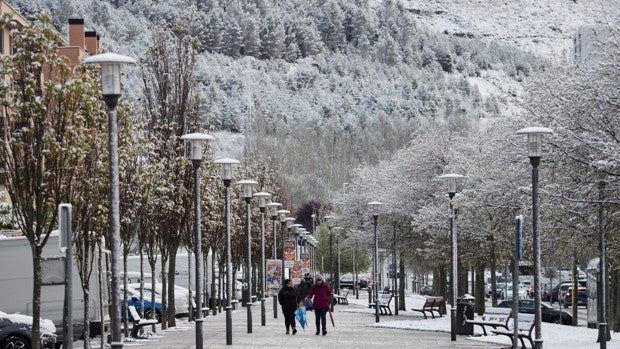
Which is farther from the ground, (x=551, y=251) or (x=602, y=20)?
(x=602, y=20)

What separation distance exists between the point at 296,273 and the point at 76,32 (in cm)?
1926

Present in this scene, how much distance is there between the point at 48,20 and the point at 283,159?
530ft

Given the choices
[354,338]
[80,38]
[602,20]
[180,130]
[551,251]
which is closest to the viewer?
[602,20]

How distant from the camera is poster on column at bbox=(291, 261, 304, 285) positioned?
63056mm

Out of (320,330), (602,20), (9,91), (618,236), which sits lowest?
(320,330)

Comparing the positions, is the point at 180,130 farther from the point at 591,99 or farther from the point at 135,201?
the point at 591,99

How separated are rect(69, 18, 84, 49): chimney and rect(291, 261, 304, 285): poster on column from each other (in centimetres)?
Result: 1781

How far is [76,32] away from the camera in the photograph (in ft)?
241

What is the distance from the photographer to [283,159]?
614 feet

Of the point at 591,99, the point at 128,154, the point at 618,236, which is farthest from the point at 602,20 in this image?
the point at 128,154

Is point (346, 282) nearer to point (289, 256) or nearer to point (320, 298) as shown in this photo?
point (289, 256)

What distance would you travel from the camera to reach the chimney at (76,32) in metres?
73.2

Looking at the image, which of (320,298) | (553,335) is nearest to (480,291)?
(320,298)

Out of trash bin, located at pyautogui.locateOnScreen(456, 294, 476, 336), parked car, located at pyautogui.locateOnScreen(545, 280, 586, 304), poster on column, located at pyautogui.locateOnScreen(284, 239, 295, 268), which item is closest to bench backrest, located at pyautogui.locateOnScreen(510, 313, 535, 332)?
trash bin, located at pyautogui.locateOnScreen(456, 294, 476, 336)
